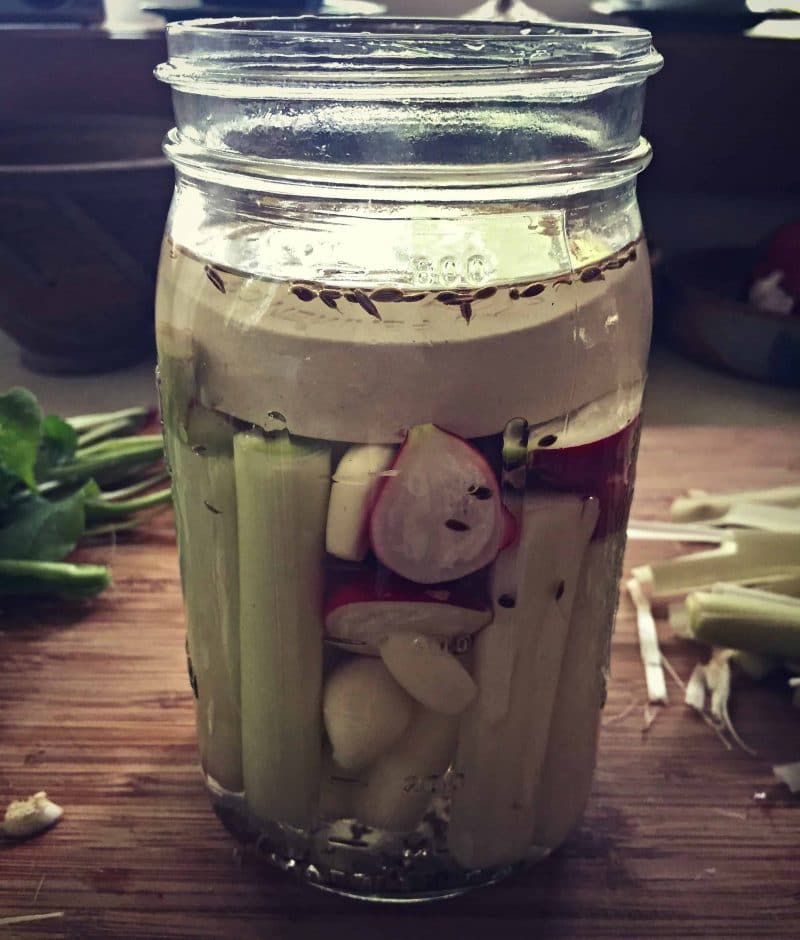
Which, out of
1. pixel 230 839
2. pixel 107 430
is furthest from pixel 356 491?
pixel 107 430

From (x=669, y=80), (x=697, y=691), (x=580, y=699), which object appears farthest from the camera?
(x=669, y=80)

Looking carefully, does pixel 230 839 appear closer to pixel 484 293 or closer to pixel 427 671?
pixel 427 671

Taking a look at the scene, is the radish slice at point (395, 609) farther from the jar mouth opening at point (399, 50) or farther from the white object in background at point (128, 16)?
the white object in background at point (128, 16)

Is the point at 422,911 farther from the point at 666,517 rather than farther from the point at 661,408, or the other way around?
the point at 661,408

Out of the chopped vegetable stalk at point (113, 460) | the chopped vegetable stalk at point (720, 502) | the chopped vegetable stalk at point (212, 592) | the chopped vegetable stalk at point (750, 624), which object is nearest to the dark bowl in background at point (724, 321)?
the chopped vegetable stalk at point (720, 502)

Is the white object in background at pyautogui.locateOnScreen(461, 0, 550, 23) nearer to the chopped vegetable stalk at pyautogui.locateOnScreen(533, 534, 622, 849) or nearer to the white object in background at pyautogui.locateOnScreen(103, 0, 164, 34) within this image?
the white object in background at pyautogui.locateOnScreen(103, 0, 164, 34)
